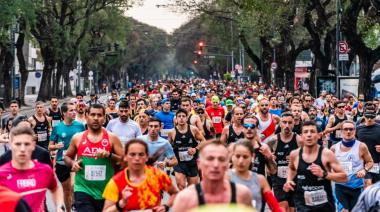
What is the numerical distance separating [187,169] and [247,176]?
6040 mm

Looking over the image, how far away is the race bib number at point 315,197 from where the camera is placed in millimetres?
9219

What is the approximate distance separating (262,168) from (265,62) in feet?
143

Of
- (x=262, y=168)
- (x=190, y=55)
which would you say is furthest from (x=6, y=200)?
(x=190, y=55)

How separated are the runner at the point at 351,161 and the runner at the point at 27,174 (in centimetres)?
435

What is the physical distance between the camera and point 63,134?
1246 centimetres

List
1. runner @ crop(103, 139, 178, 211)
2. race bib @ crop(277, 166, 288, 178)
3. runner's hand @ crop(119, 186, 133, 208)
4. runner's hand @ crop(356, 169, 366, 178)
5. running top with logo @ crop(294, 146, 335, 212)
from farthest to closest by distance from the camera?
race bib @ crop(277, 166, 288, 178) < runner's hand @ crop(356, 169, 366, 178) < running top with logo @ crop(294, 146, 335, 212) < runner @ crop(103, 139, 178, 211) < runner's hand @ crop(119, 186, 133, 208)

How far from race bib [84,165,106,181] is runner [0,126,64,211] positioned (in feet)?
4.71

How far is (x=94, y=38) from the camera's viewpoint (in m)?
80.6

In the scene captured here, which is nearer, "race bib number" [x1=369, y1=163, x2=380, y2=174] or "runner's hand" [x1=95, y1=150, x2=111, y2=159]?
"runner's hand" [x1=95, y1=150, x2=111, y2=159]

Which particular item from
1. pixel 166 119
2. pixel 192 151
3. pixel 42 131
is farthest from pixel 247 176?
pixel 166 119

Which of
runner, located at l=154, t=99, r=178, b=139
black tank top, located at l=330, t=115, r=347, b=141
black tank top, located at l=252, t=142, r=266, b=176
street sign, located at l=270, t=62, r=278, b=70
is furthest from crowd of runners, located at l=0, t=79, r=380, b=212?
street sign, located at l=270, t=62, r=278, b=70

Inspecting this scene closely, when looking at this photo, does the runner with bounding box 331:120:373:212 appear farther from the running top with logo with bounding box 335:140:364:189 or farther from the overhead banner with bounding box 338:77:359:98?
the overhead banner with bounding box 338:77:359:98

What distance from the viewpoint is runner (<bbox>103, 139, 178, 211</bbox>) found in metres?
Result: 7.21

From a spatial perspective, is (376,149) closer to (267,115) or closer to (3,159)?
(267,115)
